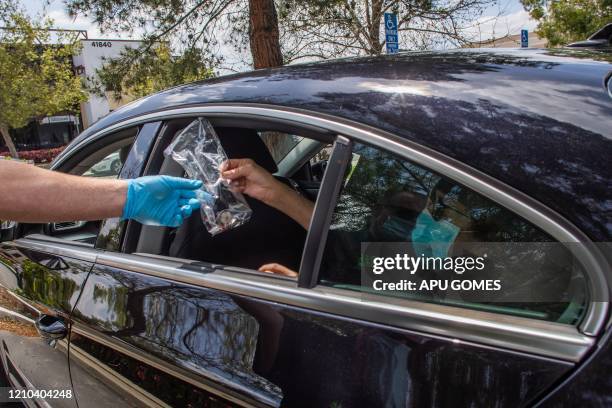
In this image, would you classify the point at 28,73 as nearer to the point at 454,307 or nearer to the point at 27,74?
the point at 27,74

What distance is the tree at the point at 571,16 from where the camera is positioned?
539 inches

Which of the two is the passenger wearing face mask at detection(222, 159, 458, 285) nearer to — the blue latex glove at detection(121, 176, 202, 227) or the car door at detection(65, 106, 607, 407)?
the car door at detection(65, 106, 607, 407)

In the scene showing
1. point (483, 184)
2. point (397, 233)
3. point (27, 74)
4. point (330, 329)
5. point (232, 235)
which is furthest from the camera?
point (27, 74)

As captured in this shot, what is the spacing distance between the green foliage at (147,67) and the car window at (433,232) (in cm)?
719

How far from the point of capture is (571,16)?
47.3ft

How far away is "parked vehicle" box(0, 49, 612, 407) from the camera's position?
94 cm

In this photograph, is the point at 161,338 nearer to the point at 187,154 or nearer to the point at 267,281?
the point at 267,281

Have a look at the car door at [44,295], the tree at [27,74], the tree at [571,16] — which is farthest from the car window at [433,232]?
the tree at [27,74]

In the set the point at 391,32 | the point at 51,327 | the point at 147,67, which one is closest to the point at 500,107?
the point at 51,327

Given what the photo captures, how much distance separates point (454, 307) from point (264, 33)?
6.64m

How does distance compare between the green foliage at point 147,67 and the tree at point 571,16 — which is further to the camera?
the tree at point 571,16

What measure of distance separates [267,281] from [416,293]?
408mm

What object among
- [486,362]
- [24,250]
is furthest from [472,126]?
[24,250]

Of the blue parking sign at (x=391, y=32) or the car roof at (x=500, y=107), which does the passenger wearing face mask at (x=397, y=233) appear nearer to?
the car roof at (x=500, y=107)
